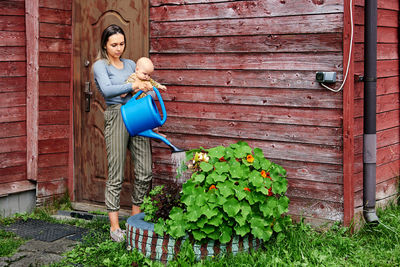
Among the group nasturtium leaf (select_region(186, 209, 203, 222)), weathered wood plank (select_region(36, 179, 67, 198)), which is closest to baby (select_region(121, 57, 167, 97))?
nasturtium leaf (select_region(186, 209, 203, 222))

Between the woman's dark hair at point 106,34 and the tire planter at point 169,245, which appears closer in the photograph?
the tire planter at point 169,245

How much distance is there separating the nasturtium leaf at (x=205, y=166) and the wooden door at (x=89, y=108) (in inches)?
76.6

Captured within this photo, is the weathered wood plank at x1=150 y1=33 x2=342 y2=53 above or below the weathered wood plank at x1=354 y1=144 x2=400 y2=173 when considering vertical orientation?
above

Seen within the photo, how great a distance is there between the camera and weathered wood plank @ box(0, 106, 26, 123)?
20.4ft

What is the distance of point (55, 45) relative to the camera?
21.3 ft

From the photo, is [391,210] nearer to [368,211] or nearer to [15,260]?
[368,211]

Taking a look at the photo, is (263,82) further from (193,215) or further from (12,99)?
(12,99)

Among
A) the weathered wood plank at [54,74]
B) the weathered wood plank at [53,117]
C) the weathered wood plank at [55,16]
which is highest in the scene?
the weathered wood plank at [55,16]

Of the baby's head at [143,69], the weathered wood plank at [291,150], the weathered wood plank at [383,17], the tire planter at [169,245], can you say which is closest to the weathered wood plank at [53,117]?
the weathered wood plank at [291,150]

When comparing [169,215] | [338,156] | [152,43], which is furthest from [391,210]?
[152,43]

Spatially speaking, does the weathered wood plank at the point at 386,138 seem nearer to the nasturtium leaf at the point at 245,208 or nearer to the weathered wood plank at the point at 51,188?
the nasturtium leaf at the point at 245,208

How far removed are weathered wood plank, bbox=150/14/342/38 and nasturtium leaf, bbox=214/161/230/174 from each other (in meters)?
1.35

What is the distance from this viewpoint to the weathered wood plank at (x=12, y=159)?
625cm

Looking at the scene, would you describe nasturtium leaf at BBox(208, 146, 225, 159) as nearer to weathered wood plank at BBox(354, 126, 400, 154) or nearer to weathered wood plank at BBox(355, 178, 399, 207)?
weathered wood plank at BBox(354, 126, 400, 154)
